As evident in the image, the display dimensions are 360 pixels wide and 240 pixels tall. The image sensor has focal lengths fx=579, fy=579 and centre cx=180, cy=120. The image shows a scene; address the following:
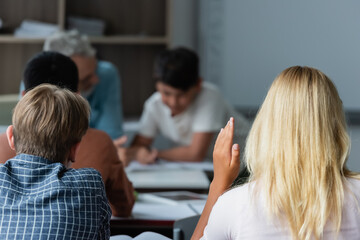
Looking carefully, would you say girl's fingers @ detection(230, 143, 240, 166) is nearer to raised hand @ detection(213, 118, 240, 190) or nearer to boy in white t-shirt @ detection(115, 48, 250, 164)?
raised hand @ detection(213, 118, 240, 190)

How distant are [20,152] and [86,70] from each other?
4.77 ft

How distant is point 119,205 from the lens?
196 cm

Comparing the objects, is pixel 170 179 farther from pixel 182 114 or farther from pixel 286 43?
pixel 286 43

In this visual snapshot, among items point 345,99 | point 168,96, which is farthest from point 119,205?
point 345,99

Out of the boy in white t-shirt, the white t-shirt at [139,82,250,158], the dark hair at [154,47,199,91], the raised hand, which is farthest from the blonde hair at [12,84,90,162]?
the white t-shirt at [139,82,250,158]

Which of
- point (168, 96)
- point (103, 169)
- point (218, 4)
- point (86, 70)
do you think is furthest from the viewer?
point (218, 4)

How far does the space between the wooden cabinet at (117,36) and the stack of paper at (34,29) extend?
6 centimetres

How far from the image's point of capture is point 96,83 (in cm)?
290

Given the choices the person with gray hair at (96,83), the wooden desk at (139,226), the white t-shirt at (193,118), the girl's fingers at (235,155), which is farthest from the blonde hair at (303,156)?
the white t-shirt at (193,118)

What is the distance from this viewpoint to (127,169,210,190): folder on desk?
2494 millimetres

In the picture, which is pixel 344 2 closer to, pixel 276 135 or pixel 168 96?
pixel 168 96

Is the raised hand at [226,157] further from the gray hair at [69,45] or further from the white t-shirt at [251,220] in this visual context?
the gray hair at [69,45]

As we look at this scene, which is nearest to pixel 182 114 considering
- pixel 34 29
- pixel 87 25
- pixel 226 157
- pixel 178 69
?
pixel 178 69

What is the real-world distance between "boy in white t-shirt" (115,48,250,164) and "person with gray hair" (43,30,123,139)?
19 cm
